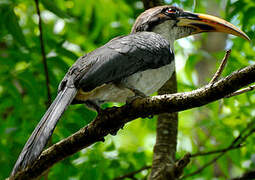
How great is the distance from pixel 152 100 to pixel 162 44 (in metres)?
1.18

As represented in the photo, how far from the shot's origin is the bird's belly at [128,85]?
3438 mm

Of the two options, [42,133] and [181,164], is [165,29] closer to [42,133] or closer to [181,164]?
[181,164]

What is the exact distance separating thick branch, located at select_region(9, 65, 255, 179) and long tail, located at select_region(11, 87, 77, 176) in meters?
0.25

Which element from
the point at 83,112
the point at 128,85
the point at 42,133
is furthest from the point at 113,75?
the point at 83,112

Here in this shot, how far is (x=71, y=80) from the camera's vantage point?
3.23m

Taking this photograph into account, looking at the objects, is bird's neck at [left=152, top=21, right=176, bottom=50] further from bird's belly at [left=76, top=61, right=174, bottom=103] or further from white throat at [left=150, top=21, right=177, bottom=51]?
bird's belly at [left=76, top=61, right=174, bottom=103]

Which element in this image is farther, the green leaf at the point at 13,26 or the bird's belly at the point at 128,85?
the green leaf at the point at 13,26

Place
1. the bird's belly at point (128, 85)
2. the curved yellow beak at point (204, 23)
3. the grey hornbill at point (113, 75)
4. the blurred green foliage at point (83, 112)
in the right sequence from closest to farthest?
the grey hornbill at point (113, 75)
the bird's belly at point (128, 85)
the curved yellow beak at point (204, 23)
the blurred green foliage at point (83, 112)

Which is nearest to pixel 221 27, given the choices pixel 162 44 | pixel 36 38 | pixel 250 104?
pixel 162 44

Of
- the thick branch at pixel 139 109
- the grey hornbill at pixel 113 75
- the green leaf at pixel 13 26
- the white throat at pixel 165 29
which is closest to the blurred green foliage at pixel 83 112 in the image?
the green leaf at pixel 13 26

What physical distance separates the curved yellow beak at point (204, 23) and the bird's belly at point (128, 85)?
801 millimetres

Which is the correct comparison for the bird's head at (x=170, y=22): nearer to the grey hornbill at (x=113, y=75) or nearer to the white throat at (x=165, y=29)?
the white throat at (x=165, y=29)

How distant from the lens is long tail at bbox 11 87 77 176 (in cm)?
268

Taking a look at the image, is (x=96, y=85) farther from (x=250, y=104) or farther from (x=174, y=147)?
(x=250, y=104)
